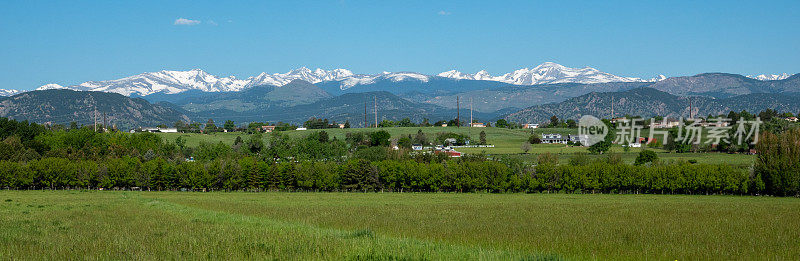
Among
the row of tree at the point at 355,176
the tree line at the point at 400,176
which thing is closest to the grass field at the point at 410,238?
the tree line at the point at 400,176

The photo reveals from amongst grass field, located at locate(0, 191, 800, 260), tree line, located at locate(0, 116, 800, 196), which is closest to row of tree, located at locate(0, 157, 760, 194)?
tree line, located at locate(0, 116, 800, 196)

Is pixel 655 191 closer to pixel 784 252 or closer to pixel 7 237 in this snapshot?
pixel 784 252

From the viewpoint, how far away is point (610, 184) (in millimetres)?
93500

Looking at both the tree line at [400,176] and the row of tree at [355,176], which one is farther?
the row of tree at [355,176]

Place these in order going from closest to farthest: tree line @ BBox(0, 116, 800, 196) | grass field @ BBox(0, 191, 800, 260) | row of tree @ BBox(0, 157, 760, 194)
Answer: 1. grass field @ BBox(0, 191, 800, 260)
2. tree line @ BBox(0, 116, 800, 196)
3. row of tree @ BBox(0, 157, 760, 194)

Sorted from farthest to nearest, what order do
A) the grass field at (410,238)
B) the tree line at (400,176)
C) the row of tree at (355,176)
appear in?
1. the row of tree at (355,176)
2. the tree line at (400,176)
3. the grass field at (410,238)

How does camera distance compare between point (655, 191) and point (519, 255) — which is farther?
point (655, 191)

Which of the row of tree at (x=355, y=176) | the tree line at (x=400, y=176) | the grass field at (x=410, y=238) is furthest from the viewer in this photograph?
the row of tree at (x=355, y=176)

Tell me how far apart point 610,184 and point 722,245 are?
244 ft

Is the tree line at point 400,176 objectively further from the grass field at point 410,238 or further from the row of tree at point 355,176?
the grass field at point 410,238

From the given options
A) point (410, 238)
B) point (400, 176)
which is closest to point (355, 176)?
point (400, 176)

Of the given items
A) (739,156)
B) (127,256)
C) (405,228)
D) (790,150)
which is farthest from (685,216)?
(739,156)

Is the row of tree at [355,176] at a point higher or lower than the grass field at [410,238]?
lower

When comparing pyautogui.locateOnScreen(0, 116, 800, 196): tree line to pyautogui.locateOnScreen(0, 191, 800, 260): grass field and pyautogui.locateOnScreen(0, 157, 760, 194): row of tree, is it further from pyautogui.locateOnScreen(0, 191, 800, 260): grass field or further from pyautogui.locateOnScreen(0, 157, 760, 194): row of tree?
pyautogui.locateOnScreen(0, 191, 800, 260): grass field
